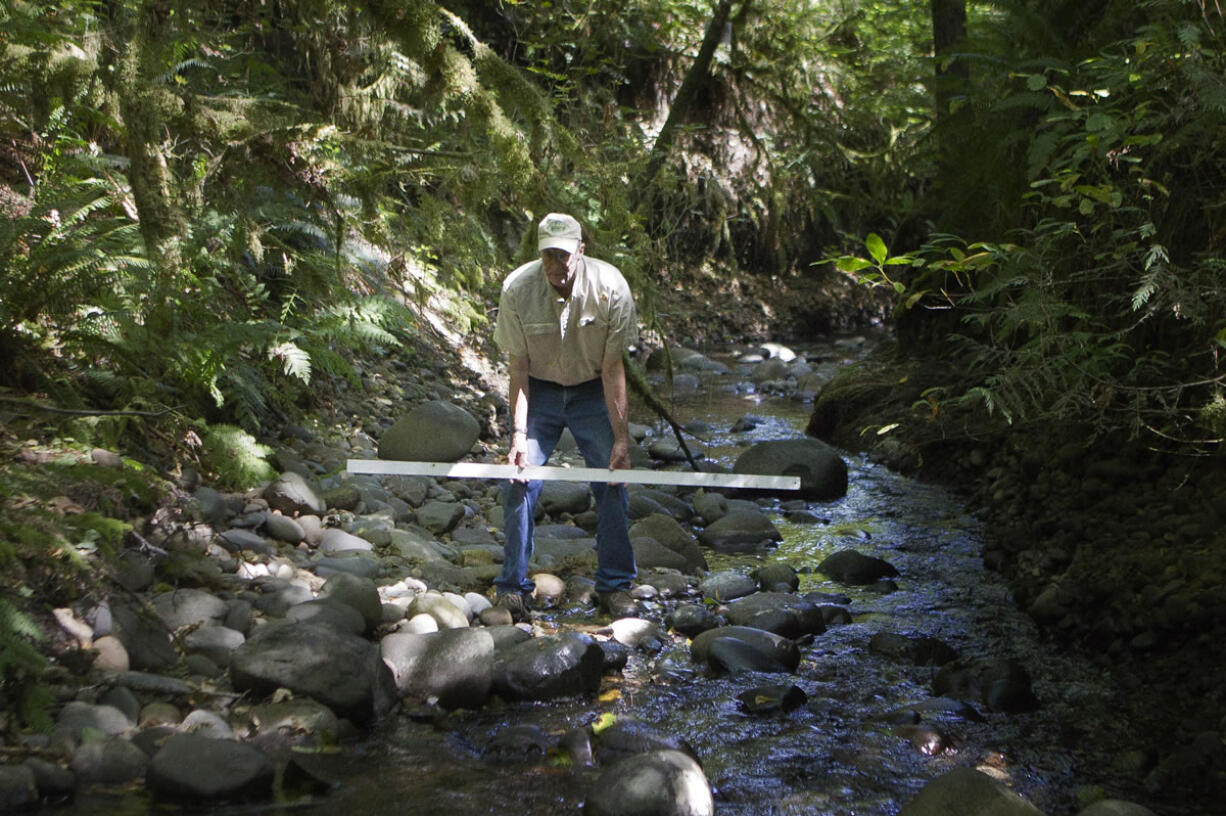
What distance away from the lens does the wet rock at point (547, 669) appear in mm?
4562

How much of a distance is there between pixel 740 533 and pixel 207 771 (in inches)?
174

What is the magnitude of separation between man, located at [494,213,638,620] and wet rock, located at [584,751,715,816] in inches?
70.4

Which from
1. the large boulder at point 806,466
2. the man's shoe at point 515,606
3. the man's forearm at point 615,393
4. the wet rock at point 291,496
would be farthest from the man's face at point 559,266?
the large boulder at point 806,466

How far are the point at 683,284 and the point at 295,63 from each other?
743cm

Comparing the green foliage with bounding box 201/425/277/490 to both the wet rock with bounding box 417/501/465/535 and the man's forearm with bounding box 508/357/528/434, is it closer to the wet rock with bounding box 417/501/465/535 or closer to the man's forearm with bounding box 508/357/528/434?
the wet rock with bounding box 417/501/465/535

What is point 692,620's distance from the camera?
5.49 meters

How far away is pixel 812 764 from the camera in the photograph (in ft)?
13.5

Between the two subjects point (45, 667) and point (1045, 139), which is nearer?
point (45, 667)

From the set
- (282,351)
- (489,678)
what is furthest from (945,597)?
(282,351)

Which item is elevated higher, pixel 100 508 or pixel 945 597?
pixel 100 508

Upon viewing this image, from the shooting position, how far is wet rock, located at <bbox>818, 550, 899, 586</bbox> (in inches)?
252

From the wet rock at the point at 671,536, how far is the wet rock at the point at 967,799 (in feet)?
10.1

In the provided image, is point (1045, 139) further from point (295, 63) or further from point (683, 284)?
point (683, 284)

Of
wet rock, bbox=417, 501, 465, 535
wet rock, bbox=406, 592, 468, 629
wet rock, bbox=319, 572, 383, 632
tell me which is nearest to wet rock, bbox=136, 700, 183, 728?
wet rock, bbox=319, 572, 383, 632
